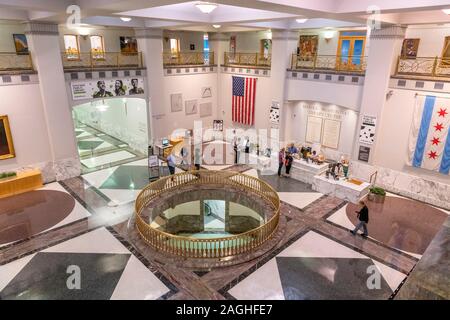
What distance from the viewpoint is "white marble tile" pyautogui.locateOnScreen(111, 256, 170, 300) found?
7266 mm

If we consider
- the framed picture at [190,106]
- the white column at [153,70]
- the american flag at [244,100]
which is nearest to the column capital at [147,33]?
the white column at [153,70]

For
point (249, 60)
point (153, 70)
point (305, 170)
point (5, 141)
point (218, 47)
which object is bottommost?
point (305, 170)

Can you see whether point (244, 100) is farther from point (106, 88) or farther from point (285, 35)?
point (106, 88)

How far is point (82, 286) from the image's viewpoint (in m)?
7.54

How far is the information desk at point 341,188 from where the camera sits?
471 inches

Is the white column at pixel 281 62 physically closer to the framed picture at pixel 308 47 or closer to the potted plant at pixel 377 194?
the framed picture at pixel 308 47

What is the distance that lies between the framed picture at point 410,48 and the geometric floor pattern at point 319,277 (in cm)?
895

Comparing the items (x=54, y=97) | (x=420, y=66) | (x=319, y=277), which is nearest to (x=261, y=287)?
(x=319, y=277)

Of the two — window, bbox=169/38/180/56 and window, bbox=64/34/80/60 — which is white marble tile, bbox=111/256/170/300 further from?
window, bbox=169/38/180/56

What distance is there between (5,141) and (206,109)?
1137cm

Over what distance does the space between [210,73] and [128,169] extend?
867cm

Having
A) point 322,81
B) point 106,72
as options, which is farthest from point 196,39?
point 322,81

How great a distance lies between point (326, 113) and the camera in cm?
1588

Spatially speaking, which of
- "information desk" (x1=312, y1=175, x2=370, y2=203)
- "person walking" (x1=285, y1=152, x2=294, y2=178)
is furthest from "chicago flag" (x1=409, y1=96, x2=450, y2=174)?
"person walking" (x1=285, y1=152, x2=294, y2=178)
